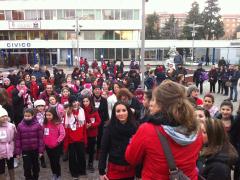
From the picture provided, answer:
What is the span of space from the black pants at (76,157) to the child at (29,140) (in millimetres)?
761

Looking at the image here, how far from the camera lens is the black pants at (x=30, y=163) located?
5.70 metres

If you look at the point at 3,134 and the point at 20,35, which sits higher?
the point at 20,35

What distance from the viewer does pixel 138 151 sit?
96.3 inches

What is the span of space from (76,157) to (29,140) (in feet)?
3.97

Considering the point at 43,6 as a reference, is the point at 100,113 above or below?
below

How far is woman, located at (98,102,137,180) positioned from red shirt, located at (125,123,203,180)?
1339mm

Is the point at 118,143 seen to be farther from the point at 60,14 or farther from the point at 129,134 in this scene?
the point at 60,14

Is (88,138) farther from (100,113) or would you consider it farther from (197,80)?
(197,80)

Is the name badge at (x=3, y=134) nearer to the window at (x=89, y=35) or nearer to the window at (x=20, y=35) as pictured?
the window at (x=89, y=35)

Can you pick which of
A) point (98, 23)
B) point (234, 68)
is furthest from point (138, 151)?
point (98, 23)

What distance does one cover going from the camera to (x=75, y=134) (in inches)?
242

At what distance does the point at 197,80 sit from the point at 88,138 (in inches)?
488

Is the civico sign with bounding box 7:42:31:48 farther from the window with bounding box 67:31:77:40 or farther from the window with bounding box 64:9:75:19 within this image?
the window with bounding box 64:9:75:19

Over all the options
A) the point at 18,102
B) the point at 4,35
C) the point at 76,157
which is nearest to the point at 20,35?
the point at 4,35
